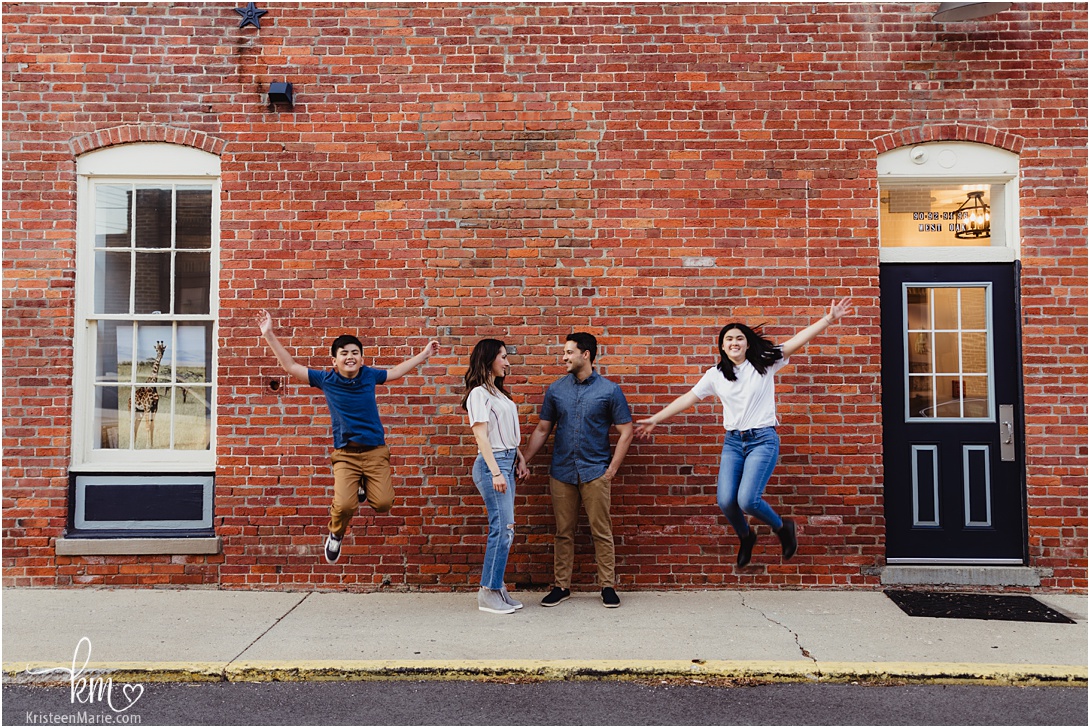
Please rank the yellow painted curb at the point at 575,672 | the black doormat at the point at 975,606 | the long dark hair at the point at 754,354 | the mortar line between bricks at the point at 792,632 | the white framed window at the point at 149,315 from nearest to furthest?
the yellow painted curb at the point at 575,672
the mortar line between bricks at the point at 792,632
the black doormat at the point at 975,606
the long dark hair at the point at 754,354
the white framed window at the point at 149,315

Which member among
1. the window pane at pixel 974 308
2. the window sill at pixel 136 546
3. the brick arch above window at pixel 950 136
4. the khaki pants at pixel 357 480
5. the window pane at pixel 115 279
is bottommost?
the window sill at pixel 136 546

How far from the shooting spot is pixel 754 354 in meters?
6.09

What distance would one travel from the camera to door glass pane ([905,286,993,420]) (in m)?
6.91

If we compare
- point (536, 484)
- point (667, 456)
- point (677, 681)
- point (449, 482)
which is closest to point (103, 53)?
point (449, 482)

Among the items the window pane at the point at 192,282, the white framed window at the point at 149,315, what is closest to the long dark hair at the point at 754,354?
the white framed window at the point at 149,315

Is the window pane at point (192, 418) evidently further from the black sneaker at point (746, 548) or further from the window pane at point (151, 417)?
the black sneaker at point (746, 548)

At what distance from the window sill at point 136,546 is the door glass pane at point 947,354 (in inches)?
231

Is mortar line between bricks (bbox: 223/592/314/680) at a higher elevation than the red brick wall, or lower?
lower

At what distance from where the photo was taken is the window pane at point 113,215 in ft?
23.1

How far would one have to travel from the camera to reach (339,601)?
6395 mm

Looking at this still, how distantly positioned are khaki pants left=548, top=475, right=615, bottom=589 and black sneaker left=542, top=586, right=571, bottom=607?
5cm

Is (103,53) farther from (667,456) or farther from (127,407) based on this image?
(667,456)

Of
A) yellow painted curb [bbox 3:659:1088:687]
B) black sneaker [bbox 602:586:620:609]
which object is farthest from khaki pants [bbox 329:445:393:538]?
black sneaker [bbox 602:586:620:609]

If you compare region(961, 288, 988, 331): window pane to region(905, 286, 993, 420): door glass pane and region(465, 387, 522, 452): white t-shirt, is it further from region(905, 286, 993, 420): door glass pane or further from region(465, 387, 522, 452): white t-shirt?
region(465, 387, 522, 452): white t-shirt
